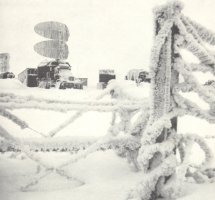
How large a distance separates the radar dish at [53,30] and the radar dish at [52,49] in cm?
5

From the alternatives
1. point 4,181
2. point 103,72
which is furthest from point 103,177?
point 103,72

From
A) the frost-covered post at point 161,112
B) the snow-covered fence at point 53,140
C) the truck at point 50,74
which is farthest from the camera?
the truck at point 50,74

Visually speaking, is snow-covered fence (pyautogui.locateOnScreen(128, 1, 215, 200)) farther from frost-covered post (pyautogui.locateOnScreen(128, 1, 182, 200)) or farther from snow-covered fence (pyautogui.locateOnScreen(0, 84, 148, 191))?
snow-covered fence (pyautogui.locateOnScreen(0, 84, 148, 191))

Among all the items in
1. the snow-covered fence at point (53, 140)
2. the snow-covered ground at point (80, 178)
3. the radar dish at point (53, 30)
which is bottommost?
the snow-covered ground at point (80, 178)

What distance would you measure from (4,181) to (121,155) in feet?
3.50

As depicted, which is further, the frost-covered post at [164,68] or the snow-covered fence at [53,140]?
the snow-covered fence at [53,140]

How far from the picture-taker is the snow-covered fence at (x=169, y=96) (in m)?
2.16

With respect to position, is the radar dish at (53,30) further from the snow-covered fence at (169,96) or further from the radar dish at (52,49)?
the snow-covered fence at (169,96)

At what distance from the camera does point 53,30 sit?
2.97 m

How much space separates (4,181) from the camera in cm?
245

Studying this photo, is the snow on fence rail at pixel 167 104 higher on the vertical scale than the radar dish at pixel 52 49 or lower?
lower

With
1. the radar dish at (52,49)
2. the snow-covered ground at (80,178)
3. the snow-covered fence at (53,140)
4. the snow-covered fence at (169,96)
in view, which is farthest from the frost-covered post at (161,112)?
the radar dish at (52,49)

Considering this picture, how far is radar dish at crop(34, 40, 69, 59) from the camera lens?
2855mm

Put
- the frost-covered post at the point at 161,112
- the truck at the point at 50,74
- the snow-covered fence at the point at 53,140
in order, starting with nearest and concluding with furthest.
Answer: the frost-covered post at the point at 161,112, the snow-covered fence at the point at 53,140, the truck at the point at 50,74
